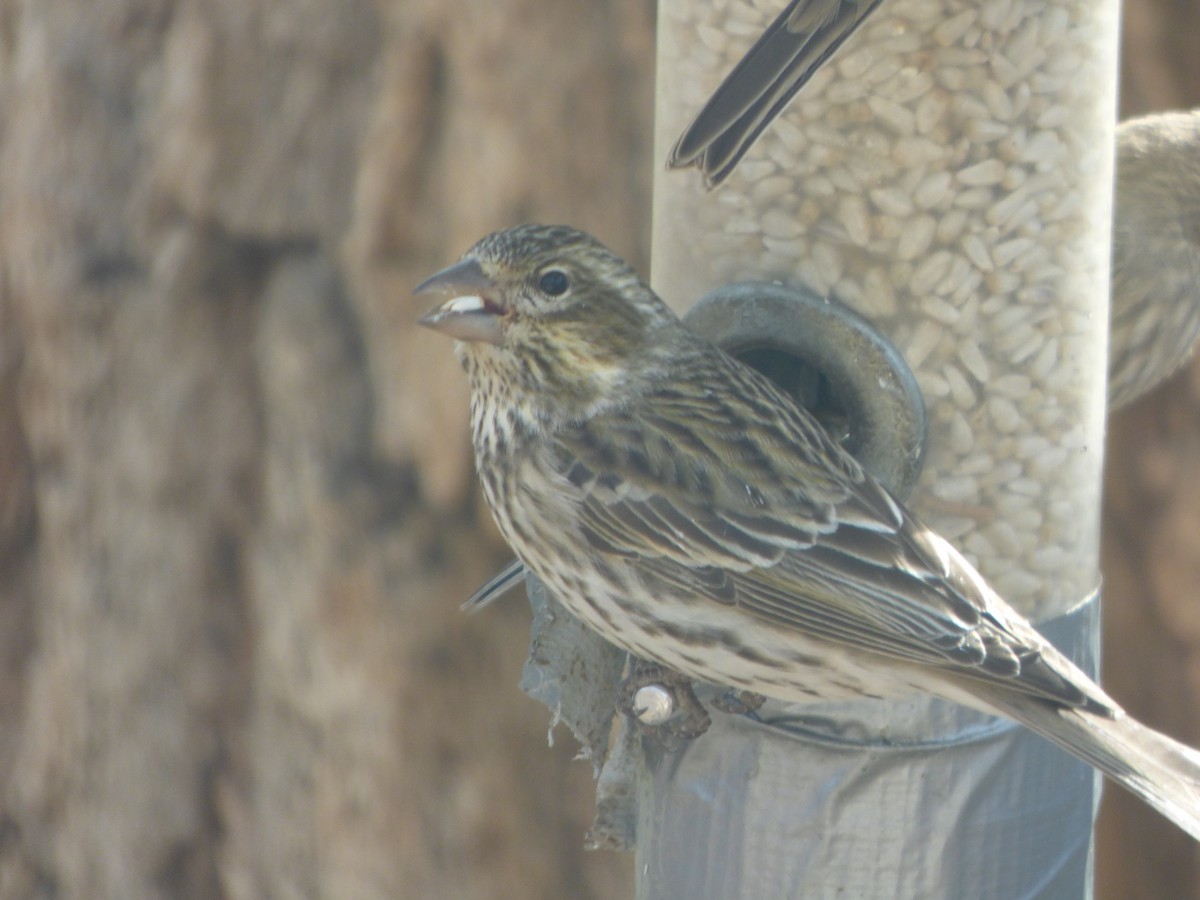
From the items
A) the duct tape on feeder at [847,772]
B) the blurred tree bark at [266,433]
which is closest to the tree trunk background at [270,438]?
the blurred tree bark at [266,433]

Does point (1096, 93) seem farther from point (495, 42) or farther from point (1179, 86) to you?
point (1179, 86)

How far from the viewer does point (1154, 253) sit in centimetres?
375

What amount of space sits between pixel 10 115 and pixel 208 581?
1.11 m

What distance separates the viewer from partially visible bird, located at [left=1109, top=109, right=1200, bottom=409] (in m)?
3.68

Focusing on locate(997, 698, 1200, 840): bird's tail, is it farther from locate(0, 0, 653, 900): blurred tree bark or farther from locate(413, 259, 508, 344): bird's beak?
locate(0, 0, 653, 900): blurred tree bark

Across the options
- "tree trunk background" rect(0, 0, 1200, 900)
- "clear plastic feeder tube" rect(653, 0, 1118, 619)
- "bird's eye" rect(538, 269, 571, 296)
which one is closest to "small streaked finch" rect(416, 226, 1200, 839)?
"bird's eye" rect(538, 269, 571, 296)

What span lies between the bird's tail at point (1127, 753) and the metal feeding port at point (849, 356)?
450 millimetres

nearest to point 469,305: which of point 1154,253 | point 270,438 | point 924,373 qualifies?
point 924,373

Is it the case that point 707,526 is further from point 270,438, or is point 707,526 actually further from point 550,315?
point 270,438

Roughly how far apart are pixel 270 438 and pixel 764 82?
6.25ft

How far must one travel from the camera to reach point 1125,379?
12.0ft

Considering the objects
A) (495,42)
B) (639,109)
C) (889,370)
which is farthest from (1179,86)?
(889,370)

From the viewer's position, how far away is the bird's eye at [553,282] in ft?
8.37

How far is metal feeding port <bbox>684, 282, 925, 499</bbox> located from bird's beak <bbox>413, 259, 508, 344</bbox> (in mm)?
404
